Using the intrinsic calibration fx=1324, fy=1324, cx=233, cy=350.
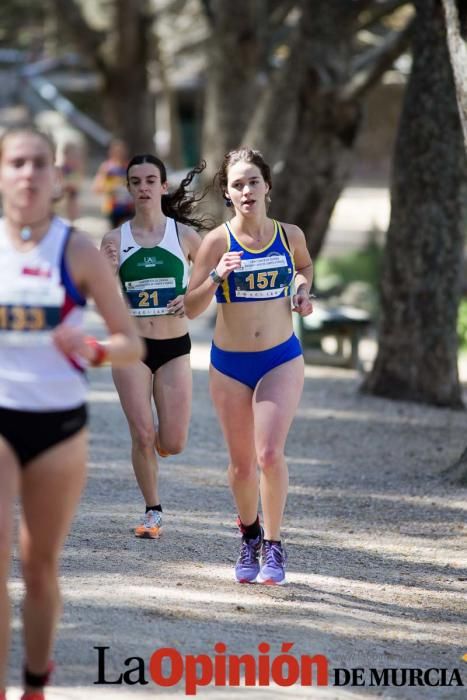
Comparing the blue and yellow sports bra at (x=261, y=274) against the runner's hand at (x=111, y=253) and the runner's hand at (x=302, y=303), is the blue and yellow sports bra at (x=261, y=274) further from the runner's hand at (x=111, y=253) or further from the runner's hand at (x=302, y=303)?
the runner's hand at (x=111, y=253)

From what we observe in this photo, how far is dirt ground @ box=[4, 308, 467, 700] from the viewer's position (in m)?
5.49

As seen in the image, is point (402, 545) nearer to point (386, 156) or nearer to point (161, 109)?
point (386, 156)

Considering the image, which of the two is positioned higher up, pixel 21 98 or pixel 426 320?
pixel 21 98

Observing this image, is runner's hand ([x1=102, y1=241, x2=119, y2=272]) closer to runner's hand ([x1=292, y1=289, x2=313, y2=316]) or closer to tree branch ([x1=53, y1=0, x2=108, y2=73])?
runner's hand ([x1=292, y1=289, x2=313, y2=316])

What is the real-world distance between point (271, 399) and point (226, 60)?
14.9 meters

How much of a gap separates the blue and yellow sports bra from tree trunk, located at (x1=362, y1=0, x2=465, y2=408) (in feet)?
20.2

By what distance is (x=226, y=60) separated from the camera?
20.4 meters

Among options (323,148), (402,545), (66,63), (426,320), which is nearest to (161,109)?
(66,63)

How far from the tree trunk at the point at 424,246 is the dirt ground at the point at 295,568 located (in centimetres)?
123

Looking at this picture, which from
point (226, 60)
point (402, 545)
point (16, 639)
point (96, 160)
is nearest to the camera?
point (16, 639)

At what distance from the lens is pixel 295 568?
23.2 feet

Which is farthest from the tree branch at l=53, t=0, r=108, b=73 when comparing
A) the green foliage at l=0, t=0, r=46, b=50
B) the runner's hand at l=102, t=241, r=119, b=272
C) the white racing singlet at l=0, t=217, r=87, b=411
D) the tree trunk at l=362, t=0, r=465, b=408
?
the white racing singlet at l=0, t=217, r=87, b=411

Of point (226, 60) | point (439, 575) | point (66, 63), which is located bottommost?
point (439, 575)

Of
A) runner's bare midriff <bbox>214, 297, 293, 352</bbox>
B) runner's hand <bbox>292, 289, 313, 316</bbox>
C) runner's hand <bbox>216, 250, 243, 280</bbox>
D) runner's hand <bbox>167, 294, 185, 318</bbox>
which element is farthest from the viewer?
runner's hand <bbox>167, 294, 185, 318</bbox>
